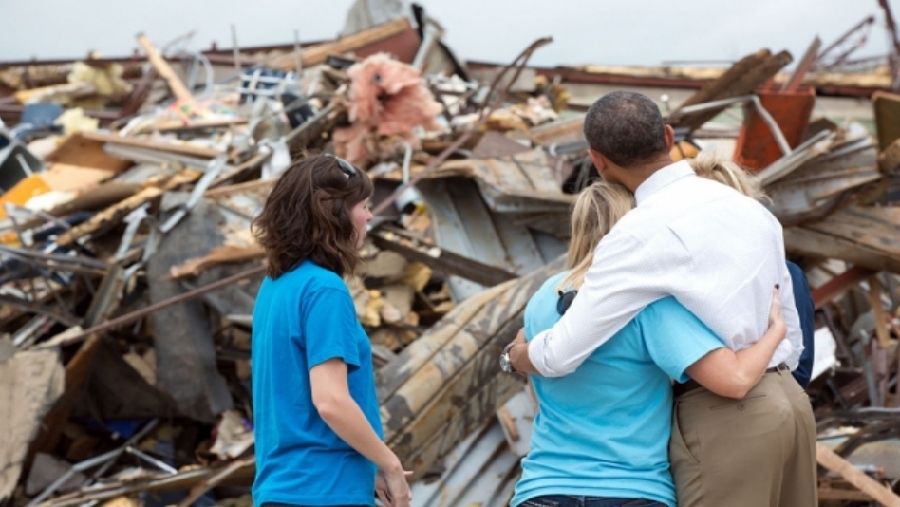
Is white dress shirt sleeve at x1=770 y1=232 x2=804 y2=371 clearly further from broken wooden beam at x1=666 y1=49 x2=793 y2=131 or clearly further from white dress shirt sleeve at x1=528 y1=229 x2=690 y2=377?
broken wooden beam at x1=666 y1=49 x2=793 y2=131

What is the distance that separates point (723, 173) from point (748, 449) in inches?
28.2

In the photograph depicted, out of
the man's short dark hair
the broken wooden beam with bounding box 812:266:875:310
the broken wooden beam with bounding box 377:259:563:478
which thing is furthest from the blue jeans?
the broken wooden beam with bounding box 812:266:875:310

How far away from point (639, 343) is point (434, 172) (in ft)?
12.7

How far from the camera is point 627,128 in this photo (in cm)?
210

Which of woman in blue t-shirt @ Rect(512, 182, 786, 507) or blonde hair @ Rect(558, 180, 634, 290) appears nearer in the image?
woman in blue t-shirt @ Rect(512, 182, 786, 507)

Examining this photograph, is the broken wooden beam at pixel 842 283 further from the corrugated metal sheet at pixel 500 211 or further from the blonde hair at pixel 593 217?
the blonde hair at pixel 593 217

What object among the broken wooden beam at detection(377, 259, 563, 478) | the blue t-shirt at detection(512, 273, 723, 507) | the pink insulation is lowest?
the broken wooden beam at detection(377, 259, 563, 478)

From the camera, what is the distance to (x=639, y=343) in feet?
6.62

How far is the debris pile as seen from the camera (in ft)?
14.4

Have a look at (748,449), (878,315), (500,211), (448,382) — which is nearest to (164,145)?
(500,211)

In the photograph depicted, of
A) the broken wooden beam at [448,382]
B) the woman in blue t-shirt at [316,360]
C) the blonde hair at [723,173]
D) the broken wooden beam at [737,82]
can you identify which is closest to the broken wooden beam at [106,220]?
the broken wooden beam at [448,382]

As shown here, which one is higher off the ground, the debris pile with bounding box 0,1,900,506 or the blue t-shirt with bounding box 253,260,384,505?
the blue t-shirt with bounding box 253,260,384,505

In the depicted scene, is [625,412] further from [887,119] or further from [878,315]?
[878,315]

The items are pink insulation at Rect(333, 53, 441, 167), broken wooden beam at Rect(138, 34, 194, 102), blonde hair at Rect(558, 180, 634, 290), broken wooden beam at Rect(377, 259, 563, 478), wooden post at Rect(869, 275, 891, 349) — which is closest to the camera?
blonde hair at Rect(558, 180, 634, 290)
